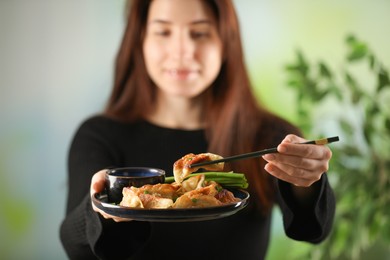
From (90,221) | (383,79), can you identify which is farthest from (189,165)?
(383,79)

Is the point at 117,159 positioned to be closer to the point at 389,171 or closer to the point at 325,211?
the point at 325,211

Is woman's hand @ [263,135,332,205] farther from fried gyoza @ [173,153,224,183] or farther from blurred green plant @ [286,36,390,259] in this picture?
blurred green plant @ [286,36,390,259]

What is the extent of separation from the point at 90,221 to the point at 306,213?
0.44 metres

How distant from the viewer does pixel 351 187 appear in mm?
1938

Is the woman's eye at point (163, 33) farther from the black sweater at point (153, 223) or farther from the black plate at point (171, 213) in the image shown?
the black plate at point (171, 213)

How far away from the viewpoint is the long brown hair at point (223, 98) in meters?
1.38

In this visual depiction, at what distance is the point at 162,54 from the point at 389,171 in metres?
1.02

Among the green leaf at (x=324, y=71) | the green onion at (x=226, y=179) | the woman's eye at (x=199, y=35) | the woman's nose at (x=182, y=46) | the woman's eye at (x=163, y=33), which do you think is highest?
the woman's eye at (x=163, y=33)

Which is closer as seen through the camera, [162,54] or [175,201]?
[175,201]

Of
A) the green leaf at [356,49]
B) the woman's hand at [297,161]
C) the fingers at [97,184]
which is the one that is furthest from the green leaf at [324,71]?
the fingers at [97,184]

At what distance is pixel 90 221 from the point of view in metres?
1.08

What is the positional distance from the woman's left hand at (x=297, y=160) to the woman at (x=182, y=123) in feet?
1.00

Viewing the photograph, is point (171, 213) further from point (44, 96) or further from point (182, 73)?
point (44, 96)

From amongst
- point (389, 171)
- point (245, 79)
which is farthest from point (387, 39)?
point (245, 79)
